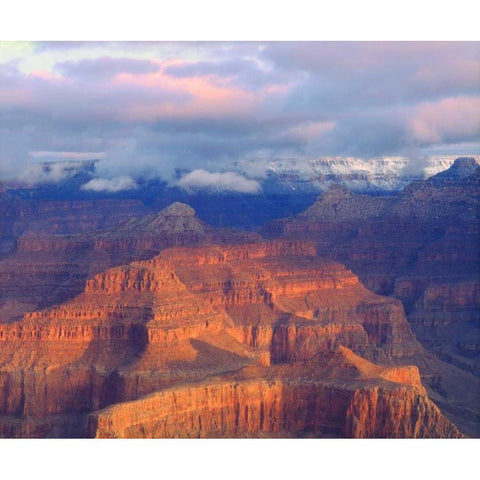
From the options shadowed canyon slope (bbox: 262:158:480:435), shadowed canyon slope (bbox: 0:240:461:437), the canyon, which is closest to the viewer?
shadowed canyon slope (bbox: 0:240:461:437)

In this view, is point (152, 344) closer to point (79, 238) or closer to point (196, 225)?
point (79, 238)

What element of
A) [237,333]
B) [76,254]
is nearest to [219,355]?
[237,333]

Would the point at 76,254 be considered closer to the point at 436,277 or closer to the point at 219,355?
the point at 436,277

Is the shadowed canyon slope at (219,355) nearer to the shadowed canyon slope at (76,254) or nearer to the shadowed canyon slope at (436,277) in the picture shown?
the shadowed canyon slope at (436,277)

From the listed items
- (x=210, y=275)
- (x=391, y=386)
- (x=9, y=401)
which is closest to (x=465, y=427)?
(x=391, y=386)

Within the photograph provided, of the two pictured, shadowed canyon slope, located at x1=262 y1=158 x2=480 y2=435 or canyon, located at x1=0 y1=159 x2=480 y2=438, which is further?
shadowed canyon slope, located at x1=262 y1=158 x2=480 y2=435

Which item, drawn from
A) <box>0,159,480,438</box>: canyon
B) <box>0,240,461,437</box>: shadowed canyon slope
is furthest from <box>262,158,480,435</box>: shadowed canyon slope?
<box>0,240,461,437</box>: shadowed canyon slope

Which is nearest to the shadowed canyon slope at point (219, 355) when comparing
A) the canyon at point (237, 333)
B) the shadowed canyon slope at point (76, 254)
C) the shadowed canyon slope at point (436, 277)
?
the canyon at point (237, 333)

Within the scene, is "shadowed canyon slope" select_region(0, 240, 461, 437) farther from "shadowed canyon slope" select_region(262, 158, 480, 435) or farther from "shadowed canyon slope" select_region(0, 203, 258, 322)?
"shadowed canyon slope" select_region(0, 203, 258, 322)
